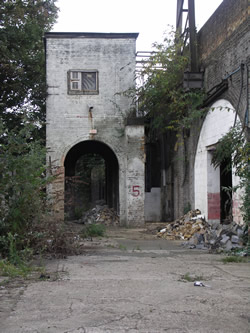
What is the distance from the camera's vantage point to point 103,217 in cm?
1905

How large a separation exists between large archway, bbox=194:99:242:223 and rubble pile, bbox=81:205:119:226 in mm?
5662

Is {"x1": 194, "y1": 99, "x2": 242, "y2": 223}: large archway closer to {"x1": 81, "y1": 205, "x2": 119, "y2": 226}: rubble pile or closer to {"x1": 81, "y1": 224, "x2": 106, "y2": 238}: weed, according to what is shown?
{"x1": 81, "y1": 224, "x2": 106, "y2": 238}: weed

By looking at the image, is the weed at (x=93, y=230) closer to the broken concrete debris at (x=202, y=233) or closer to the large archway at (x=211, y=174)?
the broken concrete debris at (x=202, y=233)

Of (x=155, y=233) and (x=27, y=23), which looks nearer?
(x=155, y=233)

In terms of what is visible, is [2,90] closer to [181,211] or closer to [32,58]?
[32,58]

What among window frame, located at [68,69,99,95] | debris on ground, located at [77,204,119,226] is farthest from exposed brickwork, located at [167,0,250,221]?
window frame, located at [68,69,99,95]

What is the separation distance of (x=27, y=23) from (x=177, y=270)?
1424 centimetres

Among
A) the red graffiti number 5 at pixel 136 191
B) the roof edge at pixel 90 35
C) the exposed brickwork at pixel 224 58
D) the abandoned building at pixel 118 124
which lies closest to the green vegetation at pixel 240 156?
the exposed brickwork at pixel 224 58

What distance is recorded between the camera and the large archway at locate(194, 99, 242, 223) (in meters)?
11.9

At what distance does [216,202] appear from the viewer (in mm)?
12867

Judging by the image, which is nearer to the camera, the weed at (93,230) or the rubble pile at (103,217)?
the weed at (93,230)

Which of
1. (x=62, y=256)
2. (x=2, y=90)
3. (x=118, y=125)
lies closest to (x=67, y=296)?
(x=62, y=256)

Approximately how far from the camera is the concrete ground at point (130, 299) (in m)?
3.74

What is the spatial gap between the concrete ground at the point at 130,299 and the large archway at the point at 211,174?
5.30 metres
